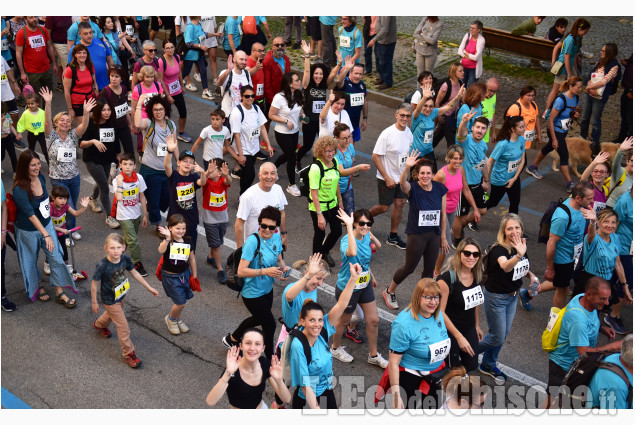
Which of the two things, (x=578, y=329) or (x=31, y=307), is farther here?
(x=31, y=307)

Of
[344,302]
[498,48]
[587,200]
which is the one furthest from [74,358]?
[498,48]

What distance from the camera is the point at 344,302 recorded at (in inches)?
253

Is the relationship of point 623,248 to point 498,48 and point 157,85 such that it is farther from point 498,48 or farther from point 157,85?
point 498,48

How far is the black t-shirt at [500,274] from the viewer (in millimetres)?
6957

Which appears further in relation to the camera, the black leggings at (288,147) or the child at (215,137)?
the black leggings at (288,147)

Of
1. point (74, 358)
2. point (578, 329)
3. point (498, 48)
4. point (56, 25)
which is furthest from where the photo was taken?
point (498, 48)

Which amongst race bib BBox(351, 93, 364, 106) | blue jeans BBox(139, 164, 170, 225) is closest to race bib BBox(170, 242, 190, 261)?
blue jeans BBox(139, 164, 170, 225)

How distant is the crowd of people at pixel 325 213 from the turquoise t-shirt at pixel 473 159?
0.08 ft

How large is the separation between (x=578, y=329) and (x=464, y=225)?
3.65m

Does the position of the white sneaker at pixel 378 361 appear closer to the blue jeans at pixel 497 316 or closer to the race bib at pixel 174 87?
the blue jeans at pixel 497 316

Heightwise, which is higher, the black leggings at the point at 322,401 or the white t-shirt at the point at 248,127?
the white t-shirt at the point at 248,127

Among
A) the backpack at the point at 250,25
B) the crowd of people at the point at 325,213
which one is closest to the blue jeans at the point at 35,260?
the crowd of people at the point at 325,213

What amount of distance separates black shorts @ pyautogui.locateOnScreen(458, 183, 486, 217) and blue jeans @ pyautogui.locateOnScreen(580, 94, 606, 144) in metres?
3.68

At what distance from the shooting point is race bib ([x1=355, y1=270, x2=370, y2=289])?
7051 mm
